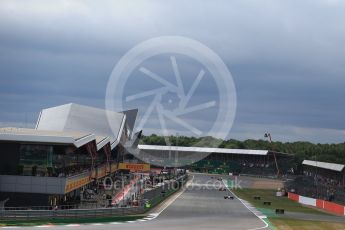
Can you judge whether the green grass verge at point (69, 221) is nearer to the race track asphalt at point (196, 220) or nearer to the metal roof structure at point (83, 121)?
the race track asphalt at point (196, 220)

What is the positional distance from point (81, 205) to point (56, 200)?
393cm

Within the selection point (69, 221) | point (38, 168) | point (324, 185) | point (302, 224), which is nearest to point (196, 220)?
point (302, 224)

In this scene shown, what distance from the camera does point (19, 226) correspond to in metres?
39.2

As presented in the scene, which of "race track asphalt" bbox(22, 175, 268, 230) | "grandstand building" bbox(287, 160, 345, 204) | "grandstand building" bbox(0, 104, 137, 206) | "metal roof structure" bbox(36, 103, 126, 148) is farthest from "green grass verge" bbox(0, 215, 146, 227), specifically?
"metal roof structure" bbox(36, 103, 126, 148)

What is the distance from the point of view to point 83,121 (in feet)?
374

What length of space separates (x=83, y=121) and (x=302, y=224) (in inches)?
2751

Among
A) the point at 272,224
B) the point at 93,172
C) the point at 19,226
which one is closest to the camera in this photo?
the point at 19,226

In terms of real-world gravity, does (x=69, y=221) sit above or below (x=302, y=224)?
above

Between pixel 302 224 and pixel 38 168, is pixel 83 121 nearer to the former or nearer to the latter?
pixel 38 168

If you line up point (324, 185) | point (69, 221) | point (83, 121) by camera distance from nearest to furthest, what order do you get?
point (69, 221)
point (324, 185)
point (83, 121)

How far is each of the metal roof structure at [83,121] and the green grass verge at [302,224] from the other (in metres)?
56.8

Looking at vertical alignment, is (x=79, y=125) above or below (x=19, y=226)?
above

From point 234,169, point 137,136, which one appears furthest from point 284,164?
point 137,136

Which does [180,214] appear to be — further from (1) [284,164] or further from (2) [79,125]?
(1) [284,164]
